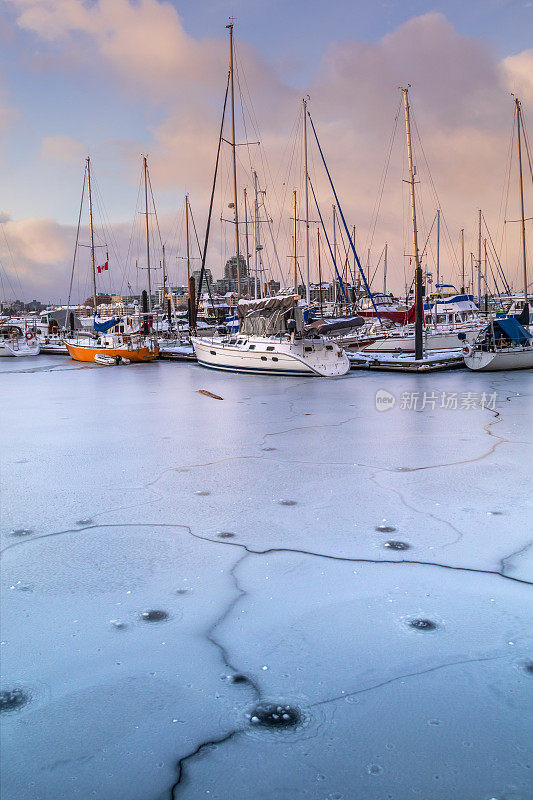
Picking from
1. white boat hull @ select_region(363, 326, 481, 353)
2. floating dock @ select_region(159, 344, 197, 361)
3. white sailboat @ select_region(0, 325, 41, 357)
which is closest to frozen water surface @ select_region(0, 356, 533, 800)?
white boat hull @ select_region(363, 326, 481, 353)

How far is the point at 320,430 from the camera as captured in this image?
9.77 metres

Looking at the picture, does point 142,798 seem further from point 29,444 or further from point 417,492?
point 29,444

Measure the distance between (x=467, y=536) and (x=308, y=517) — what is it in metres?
1.36

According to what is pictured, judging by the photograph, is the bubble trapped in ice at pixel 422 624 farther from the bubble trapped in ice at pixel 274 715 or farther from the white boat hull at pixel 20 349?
the white boat hull at pixel 20 349

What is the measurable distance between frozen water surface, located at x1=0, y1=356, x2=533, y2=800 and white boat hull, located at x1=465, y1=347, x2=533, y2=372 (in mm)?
12469

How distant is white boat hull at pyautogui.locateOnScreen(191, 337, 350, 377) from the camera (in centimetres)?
1973

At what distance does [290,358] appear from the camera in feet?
64.7

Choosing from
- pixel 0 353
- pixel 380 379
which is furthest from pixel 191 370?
pixel 0 353

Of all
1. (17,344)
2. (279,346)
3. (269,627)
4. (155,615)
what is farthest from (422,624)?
(17,344)

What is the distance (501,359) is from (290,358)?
6.89 m

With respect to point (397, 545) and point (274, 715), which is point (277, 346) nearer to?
point (397, 545)

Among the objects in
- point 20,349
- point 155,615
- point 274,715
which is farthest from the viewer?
point 20,349

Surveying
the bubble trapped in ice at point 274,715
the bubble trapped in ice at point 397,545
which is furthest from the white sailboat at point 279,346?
the bubble trapped in ice at point 274,715

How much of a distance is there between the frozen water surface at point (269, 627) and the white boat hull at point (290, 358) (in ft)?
39.6
